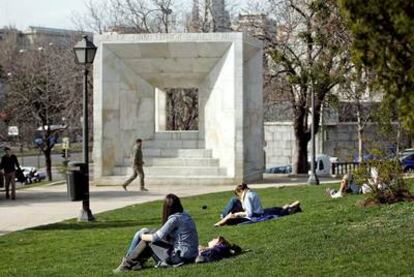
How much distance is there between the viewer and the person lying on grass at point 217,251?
10.5m

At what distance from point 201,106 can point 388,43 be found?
2354 cm

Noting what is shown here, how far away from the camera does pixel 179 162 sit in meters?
28.4

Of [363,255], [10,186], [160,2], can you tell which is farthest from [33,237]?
[160,2]

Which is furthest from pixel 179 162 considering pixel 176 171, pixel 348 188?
pixel 348 188

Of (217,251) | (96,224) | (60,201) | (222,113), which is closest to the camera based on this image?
(217,251)

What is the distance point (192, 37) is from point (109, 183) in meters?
5.60

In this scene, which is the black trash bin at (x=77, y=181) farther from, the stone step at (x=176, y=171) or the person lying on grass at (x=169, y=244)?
the stone step at (x=176, y=171)

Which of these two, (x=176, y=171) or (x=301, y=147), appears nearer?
(x=176, y=171)

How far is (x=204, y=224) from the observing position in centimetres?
1590

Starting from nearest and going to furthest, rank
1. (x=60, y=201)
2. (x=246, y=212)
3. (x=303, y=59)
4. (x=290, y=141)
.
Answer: (x=246, y=212) < (x=60, y=201) < (x=303, y=59) < (x=290, y=141)

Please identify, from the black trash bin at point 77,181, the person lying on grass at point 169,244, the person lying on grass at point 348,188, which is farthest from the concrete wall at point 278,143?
the person lying on grass at point 169,244

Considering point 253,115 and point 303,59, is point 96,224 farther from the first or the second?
point 303,59

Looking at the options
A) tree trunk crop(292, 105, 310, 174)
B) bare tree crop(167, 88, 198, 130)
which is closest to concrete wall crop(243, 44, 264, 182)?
tree trunk crop(292, 105, 310, 174)

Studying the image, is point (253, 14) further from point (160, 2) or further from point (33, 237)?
point (33, 237)
